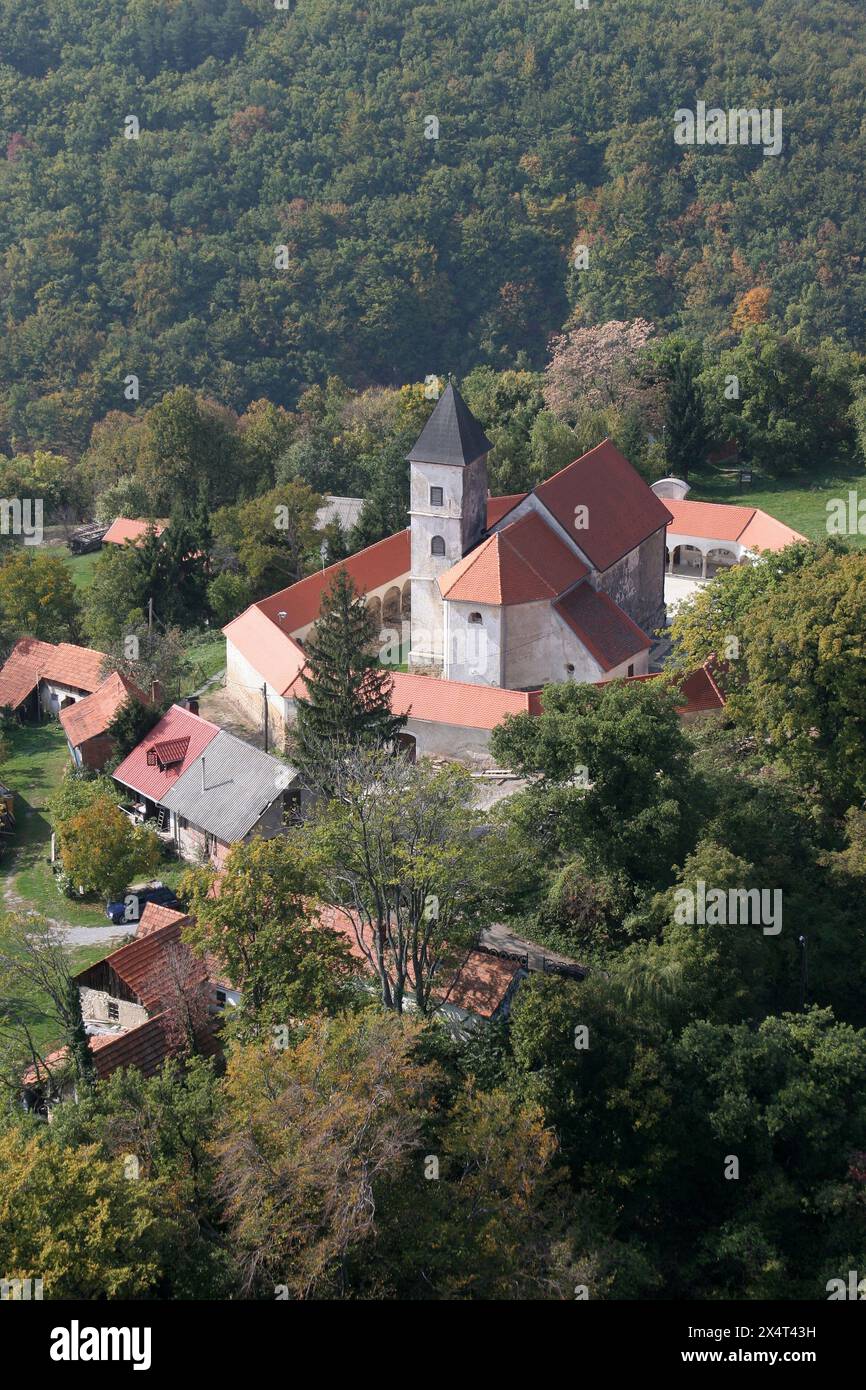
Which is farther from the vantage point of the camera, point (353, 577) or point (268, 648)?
point (353, 577)

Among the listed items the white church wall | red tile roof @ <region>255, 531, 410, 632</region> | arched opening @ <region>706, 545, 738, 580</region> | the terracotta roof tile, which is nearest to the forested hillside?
arched opening @ <region>706, 545, 738, 580</region>

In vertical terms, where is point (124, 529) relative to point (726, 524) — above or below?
below

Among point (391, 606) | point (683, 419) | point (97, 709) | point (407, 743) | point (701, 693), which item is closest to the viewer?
point (701, 693)

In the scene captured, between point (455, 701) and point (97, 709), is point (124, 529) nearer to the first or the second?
point (97, 709)

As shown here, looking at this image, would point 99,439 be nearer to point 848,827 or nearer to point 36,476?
point 36,476

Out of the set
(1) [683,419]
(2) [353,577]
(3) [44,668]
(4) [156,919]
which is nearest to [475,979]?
(4) [156,919]

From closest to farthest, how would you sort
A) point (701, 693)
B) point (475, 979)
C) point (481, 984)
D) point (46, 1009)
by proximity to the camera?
point (481, 984), point (475, 979), point (46, 1009), point (701, 693)
